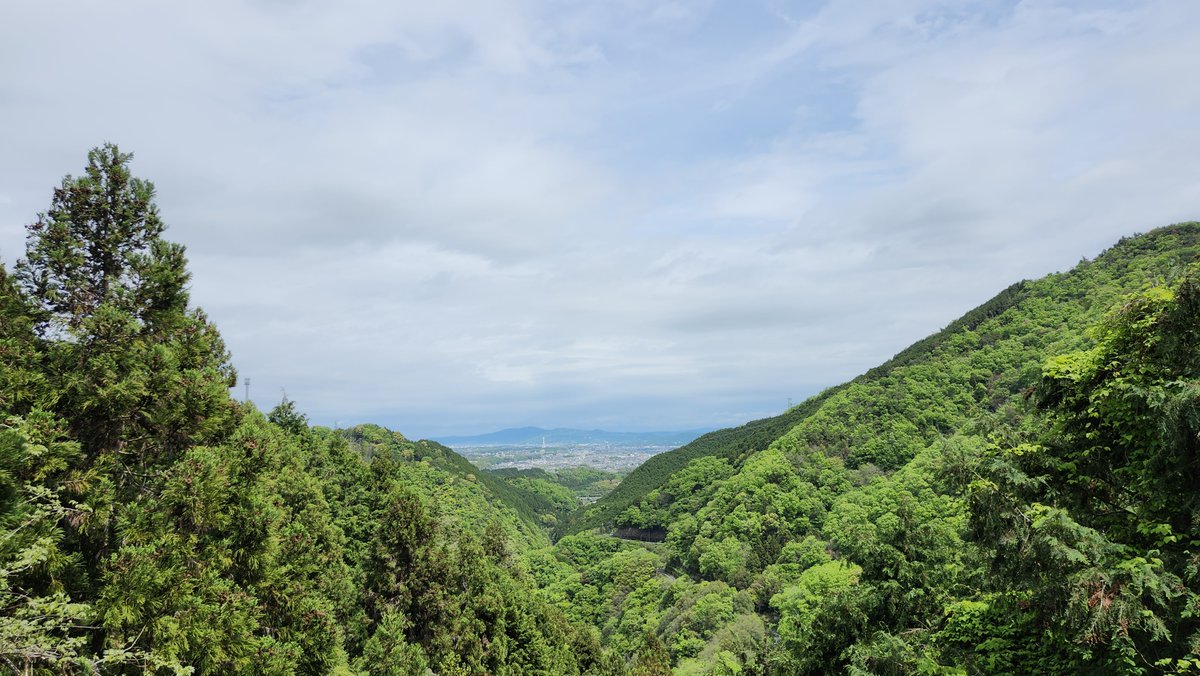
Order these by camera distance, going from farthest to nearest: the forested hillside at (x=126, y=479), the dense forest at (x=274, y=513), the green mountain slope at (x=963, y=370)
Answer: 1. the green mountain slope at (x=963, y=370)
2. the dense forest at (x=274, y=513)
3. the forested hillside at (x=126, y=479)

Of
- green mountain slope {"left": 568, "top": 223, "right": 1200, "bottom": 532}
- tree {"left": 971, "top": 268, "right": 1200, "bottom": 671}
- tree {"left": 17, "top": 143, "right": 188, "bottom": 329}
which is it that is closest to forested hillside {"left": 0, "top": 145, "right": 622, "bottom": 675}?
tree {"left": 17, "top": 143, "right": 188, "bottom": 329}

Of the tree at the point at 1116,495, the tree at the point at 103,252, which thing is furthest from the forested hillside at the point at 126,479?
the tree at the point at 1116,495

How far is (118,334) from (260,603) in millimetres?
7443

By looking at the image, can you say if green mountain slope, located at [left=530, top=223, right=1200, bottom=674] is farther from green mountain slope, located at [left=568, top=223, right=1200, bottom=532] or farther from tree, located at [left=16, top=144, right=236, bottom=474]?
green mountain slope, located at [left=568, top=223, right=1200, bottom=532]

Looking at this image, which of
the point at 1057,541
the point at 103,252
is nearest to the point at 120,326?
the point at 103,252

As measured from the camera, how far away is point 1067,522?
28.7ft

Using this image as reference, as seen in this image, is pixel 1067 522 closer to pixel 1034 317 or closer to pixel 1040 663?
pixel 1040 663

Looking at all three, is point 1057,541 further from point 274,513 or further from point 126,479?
point 126,479

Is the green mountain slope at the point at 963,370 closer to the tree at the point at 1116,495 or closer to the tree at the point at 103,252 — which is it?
the tree at the point at 1116,495

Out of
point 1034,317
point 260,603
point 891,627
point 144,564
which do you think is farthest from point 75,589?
point 1034,317

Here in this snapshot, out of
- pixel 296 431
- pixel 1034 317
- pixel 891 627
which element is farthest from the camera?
pixel 1034 317

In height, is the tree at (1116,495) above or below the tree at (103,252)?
below

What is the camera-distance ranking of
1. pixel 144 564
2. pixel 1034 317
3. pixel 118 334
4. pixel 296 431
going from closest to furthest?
pixel 144 564 → pixel 118 334 → pixel 296 431 → pixel 1034 317

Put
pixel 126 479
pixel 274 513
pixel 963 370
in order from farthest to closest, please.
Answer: pixel 963 370, pixel 274 513, pixel 126 479
